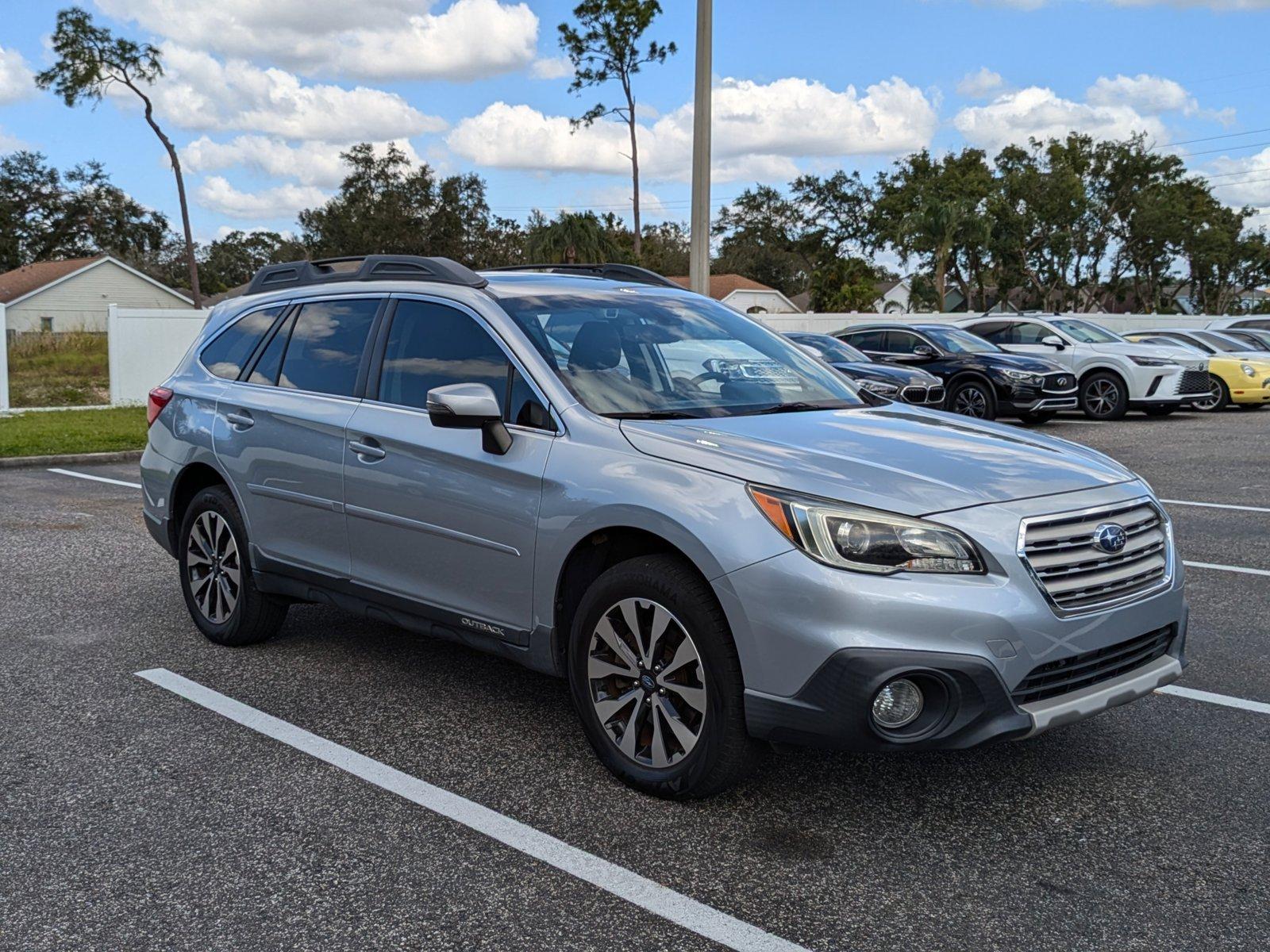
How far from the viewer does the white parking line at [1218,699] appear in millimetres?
4953

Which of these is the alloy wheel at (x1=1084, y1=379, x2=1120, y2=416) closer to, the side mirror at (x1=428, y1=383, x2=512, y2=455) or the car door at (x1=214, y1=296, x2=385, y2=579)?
the car door at (x1=214, y1=296, x2=385, y2=579)

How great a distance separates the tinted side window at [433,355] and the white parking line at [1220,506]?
24.7 ft

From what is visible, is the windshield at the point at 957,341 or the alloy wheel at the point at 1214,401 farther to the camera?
the alloy wheel at the point at 1214,401

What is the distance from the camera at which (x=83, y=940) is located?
3160mm

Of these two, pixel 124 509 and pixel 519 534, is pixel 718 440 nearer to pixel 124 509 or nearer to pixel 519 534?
pixel 519 534

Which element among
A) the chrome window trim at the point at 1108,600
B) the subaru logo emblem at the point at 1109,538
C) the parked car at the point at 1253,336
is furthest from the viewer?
the parked car at the point at 1253,336

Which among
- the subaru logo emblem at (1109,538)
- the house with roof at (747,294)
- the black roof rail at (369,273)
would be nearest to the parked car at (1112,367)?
the black roof rail at (369,273)

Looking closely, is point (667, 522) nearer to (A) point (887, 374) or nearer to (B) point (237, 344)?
(B) point (237, 344)

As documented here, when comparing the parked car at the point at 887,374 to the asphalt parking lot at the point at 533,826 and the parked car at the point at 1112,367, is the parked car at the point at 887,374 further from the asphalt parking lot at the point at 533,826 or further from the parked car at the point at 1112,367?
the asphalt parking lot at the point at 533,826

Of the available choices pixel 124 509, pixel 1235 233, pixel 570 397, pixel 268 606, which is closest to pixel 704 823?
pixel 570 397

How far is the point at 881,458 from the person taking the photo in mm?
3990

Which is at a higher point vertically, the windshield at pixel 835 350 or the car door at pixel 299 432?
the windshield at pixel 835 350

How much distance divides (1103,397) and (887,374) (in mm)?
5234

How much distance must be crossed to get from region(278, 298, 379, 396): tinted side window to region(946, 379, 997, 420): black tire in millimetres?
14101
